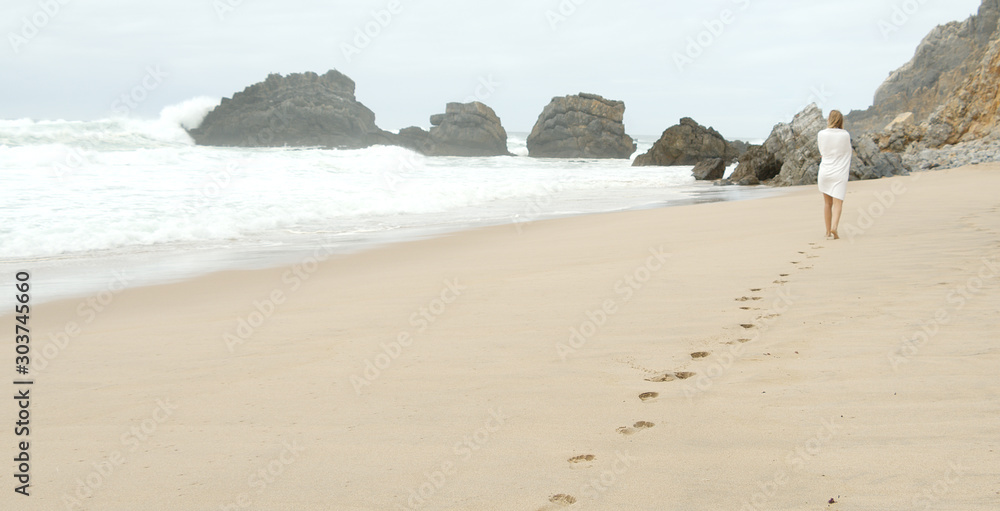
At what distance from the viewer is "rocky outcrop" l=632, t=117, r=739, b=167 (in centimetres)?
4234

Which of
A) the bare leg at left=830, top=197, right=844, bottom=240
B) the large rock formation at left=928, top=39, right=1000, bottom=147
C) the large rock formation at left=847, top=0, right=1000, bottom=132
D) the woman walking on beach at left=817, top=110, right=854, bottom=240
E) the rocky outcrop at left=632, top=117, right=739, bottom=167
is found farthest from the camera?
the large rock formation at left=847, top=0, right=1000, bottom=132

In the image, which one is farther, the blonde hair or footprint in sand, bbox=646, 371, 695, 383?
the blonde hair

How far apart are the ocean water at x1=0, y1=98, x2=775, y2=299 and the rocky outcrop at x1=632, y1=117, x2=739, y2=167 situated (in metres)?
18.7

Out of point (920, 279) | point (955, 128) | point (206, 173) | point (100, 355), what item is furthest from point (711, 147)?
point (100, 355)

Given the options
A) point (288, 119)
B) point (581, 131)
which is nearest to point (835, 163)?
point (581, 131)

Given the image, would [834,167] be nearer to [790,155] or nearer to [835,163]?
[835,163]

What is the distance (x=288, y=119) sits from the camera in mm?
68500

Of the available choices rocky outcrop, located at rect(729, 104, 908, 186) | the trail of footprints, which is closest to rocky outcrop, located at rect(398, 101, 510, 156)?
rocky outcrop, located at rect(729, 104, 908, 186)

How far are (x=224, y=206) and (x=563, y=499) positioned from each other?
1189 cm

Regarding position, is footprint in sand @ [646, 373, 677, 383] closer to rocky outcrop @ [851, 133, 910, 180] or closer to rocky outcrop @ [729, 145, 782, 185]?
rocky outcrop @ [851, 133, 910, 180]

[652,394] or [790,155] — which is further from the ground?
[790,155]

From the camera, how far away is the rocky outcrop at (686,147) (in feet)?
139

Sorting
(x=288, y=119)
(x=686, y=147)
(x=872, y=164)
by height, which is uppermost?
(x=288, y=119)

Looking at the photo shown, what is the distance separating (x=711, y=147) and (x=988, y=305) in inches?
1599
